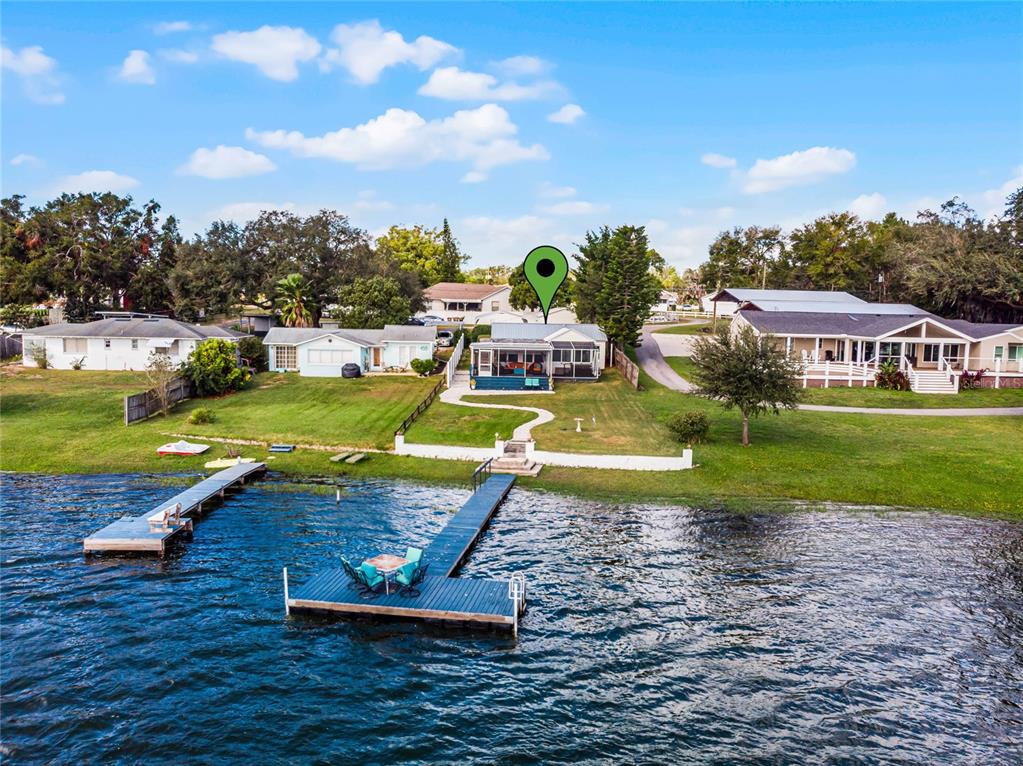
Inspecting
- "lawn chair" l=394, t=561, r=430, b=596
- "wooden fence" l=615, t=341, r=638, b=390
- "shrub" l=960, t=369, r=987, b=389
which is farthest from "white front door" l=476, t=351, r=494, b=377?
"shrub" l=960, t=369, r=987, b=389

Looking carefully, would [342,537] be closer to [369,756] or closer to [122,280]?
[369,756]

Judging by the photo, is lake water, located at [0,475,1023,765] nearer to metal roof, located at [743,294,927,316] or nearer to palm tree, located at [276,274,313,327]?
metal roof, located at [743,294,927,316]

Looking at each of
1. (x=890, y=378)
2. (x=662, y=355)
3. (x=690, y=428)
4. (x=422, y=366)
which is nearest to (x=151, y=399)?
(x=422, y=366)

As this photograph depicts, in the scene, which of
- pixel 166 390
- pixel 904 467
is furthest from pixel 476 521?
pixel 166 390

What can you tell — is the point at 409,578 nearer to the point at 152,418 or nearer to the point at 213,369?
the point at 152,418

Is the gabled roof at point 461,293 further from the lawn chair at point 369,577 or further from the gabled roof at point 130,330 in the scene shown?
the lawn chair at point 369,577

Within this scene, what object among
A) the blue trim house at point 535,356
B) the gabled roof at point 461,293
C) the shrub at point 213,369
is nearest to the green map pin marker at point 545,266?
the blue trim house at point 535,356
